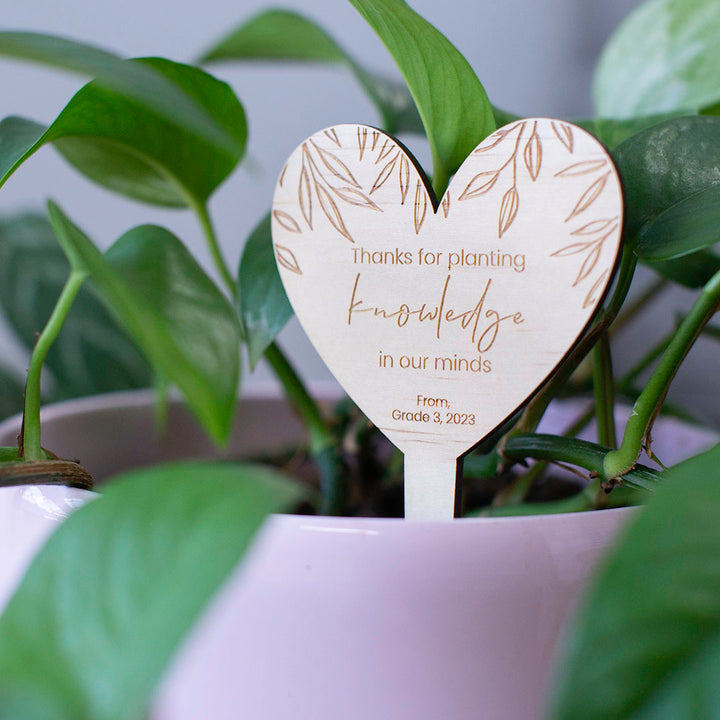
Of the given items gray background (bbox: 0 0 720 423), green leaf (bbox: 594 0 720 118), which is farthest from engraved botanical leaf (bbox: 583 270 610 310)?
gray background (bbox: 0 0 720 423)

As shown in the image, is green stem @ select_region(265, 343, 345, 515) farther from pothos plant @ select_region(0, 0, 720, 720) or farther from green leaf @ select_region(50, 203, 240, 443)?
green leaf @ select_region(50, 203, 240, 443)

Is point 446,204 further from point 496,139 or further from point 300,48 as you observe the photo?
point 300,48

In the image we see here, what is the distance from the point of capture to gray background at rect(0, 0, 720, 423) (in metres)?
0.77

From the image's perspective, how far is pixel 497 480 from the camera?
570 mm

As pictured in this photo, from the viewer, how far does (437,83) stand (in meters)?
0.32

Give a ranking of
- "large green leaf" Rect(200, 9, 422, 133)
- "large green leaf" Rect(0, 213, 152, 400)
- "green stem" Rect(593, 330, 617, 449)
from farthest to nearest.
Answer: "large green leaf" Rect(0, 213, 152, 400) → "large green leaf" Rect(200, 9, 422, 133) → "green stem" Rect(593, 330, 617, 449)

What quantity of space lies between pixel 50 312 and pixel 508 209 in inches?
19.7

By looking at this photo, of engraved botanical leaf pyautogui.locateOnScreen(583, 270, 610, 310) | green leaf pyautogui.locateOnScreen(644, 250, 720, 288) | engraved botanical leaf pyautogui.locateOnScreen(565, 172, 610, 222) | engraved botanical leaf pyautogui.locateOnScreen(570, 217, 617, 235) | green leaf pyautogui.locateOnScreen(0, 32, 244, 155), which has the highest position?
green leaf pyautogui.locateOnScreen(0, 32, 244, 155)

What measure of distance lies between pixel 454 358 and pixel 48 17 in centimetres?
65

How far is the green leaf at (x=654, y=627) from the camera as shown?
0.50 feet

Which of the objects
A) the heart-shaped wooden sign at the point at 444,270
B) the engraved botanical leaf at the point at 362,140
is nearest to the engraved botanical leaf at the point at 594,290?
the heart-shaped wooden sign at the point at 444,270

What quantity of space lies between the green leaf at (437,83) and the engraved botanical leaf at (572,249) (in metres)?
0.08

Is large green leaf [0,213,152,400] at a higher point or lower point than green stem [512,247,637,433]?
lower

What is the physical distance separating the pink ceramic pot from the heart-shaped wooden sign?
0.14 feet
